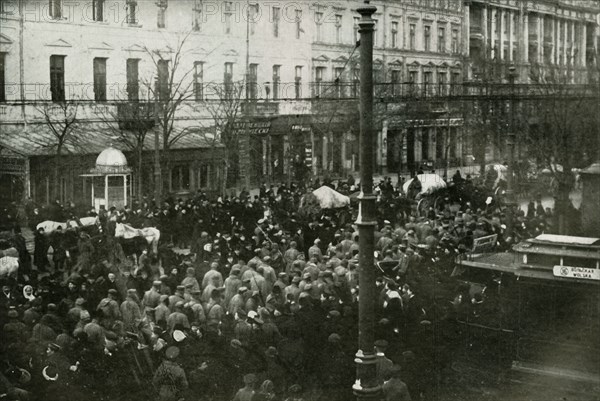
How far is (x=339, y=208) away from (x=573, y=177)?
5.92 m

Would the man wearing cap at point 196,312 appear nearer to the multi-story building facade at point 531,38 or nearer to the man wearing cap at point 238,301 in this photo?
the man wearing cap at point 238,301

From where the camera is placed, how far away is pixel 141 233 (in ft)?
51.1

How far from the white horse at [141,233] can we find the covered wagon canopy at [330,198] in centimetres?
487

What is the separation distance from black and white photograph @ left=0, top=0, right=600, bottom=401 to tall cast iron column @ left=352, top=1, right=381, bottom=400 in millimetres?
22

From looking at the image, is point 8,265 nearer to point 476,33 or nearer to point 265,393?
point 265,393

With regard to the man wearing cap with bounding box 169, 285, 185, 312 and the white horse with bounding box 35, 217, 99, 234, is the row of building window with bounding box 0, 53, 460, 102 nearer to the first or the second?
the white horse with bounding box 35, 217, 99, 234

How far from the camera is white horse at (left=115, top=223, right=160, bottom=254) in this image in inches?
595

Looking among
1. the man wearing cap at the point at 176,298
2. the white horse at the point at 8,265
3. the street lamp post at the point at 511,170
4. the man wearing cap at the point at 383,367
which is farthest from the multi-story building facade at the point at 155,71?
the man wearing cap at the point at 383,367

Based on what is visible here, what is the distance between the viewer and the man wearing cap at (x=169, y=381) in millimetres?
8953

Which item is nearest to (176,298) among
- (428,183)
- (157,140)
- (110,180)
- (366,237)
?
(110,180)

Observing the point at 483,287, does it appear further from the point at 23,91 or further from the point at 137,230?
the point at 23,91

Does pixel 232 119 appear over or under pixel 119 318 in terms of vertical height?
over

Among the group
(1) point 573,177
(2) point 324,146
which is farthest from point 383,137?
(1) point 573,177

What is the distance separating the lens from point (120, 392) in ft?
30.7
